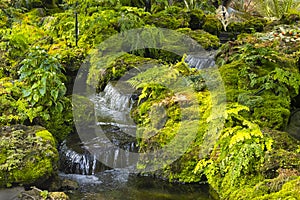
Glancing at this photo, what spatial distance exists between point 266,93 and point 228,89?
23.7 inches

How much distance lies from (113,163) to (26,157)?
→ 4.50ft

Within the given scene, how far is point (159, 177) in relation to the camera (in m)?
Result: 5.08

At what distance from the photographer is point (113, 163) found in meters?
5.64

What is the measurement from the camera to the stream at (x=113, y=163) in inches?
182

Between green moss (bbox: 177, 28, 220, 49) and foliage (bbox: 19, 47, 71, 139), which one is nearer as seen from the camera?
foliage (bbox: 19, 47, 71, 139)

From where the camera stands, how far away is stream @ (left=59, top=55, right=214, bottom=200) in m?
4.62

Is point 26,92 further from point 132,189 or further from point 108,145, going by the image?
point 132,189

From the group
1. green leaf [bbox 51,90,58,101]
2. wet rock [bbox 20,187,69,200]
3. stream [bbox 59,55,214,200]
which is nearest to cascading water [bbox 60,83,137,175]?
stream [bbox 59,55,214,200]

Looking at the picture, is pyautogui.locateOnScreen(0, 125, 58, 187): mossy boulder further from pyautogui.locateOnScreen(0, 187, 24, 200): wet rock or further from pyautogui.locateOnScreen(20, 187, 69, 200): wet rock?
pyautogui.locateOnScreen(20, 187, 69, 200): wet rock

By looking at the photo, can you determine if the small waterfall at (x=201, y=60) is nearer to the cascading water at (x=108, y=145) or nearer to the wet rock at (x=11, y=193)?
the cascading water at (x=108, y=145)

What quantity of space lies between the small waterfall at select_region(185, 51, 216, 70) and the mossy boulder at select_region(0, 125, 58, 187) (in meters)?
4.30

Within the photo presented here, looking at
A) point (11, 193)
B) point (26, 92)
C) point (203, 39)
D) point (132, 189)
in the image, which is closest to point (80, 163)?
point (132, 189)

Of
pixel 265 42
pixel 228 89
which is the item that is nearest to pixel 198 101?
pixel 228 89

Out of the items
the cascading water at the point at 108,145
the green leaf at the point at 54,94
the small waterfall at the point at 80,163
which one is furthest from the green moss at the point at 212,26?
the small waterfall at the point at 80,163
